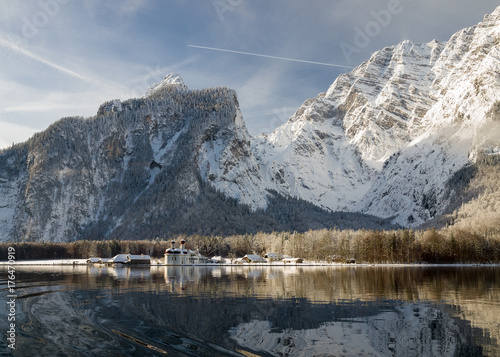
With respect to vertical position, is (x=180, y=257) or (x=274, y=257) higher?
(x=180, y=257)

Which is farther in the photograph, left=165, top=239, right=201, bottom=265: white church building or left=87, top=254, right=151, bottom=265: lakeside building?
left=165, top=239, right=201, bottom=265: white church building

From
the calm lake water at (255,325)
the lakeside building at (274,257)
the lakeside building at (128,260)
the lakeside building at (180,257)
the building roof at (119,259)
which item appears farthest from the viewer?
the lakeside building at (274,257)

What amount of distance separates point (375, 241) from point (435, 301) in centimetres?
11654

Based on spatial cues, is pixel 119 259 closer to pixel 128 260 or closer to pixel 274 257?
pixel 128 260

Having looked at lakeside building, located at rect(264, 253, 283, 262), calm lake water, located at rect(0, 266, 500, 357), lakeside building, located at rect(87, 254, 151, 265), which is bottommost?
lakeside building, located at rect(264, 253, 283, 262)

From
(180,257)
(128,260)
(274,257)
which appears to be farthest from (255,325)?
(274,257)

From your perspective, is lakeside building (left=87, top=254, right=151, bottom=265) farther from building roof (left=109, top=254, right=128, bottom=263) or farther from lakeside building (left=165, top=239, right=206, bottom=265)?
lakeside building (left=165, top=239, right=206, bottom=265)

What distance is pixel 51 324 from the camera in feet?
101

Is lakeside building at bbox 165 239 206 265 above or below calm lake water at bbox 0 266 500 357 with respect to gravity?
below

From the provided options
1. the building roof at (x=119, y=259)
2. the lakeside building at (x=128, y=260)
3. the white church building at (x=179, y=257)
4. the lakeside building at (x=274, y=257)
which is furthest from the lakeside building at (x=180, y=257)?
the lakeside building at (x=274, y=257)

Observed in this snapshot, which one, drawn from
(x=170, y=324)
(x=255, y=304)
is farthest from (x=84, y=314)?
(x=255, y=304)

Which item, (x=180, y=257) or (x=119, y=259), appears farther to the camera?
(x=180, y=257)

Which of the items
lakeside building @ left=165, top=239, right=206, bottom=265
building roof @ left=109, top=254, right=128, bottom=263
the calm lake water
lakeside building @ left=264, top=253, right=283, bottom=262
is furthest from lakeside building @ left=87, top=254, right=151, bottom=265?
the calm lake water

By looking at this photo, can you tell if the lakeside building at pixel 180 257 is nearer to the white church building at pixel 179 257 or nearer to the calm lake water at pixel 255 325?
the white church building at pixel 179 257
